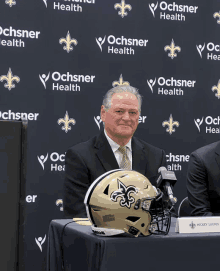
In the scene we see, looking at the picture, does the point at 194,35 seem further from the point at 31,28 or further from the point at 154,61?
the point at 31,28

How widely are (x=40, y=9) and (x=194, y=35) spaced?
5.81 feet

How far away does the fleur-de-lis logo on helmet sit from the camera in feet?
5.37

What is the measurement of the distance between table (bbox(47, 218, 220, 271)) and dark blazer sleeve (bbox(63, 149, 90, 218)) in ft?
3.24

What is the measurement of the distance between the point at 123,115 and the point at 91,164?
473mm

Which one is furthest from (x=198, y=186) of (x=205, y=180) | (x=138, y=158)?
(x=138, y=158)

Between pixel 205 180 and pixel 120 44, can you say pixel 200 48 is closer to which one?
pixel 120 44

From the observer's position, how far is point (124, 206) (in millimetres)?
1632

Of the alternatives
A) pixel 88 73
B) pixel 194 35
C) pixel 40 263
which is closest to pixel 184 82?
pixel 194 35

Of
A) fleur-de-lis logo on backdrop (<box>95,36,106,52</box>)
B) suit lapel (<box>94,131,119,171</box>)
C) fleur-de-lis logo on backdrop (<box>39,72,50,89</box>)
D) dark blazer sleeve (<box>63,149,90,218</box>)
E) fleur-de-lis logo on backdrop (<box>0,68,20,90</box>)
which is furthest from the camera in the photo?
fleur-de-lis logo on backdrop (<box>95,36,106,52</box>)

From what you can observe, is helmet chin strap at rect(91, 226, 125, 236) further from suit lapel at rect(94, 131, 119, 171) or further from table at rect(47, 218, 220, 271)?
suit lapel at rect(94, 131, 119, 171)

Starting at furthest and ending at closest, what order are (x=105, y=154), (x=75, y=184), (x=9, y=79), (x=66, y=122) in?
(x=66, y=122) → (x=9, y=79) → (x=105, y=154) → (x=75, y=184)

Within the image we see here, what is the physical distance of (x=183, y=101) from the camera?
428 centimetres

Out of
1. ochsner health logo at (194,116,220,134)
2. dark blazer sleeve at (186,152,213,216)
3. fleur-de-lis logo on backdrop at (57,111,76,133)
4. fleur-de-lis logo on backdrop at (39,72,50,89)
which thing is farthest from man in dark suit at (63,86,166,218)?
ochsner health logo at (194,116,220,134)

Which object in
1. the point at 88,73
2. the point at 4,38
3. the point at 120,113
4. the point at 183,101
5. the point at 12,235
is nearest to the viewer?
the point at 12,235
